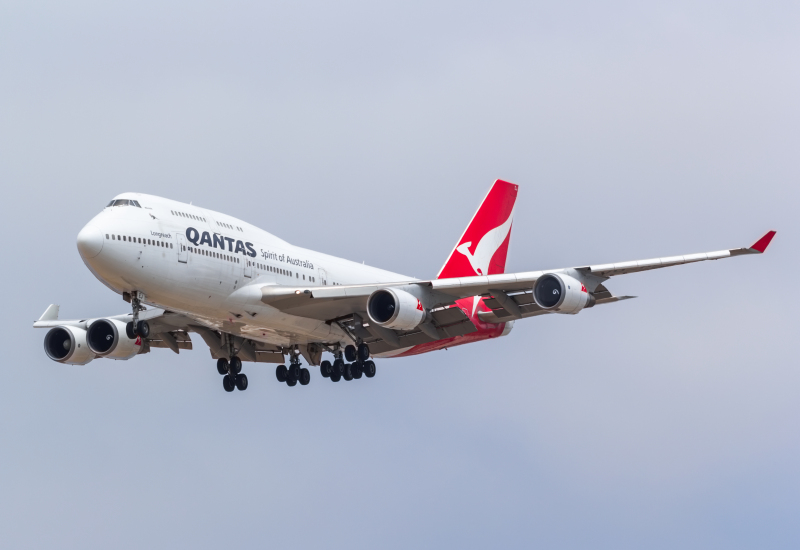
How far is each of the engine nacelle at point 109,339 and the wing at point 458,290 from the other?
8276 millimetres

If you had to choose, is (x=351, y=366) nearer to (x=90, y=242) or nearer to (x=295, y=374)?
(x=295, y=374)

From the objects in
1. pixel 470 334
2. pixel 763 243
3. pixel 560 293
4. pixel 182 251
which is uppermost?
pixel 182 251

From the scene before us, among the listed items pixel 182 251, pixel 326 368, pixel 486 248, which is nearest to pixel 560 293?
pixel 326 368

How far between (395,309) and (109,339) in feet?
43.7

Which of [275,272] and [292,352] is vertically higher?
[275,272]

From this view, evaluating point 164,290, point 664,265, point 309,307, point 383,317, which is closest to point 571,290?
point 664,265

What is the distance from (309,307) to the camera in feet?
149

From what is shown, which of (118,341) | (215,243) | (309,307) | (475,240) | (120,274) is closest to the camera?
(120,274)

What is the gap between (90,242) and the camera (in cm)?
3862

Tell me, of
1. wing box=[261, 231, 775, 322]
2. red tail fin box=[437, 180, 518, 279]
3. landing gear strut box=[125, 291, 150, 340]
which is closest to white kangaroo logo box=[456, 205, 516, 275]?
red tail fin box=[437, 180, 518, 279]

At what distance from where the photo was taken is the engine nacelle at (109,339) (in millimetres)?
48688

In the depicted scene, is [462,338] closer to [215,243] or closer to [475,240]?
[475,240]

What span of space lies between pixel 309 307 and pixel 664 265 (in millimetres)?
13769

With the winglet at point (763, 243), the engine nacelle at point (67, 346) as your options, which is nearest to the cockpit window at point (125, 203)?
the engine nacelle at point (67, 346)
